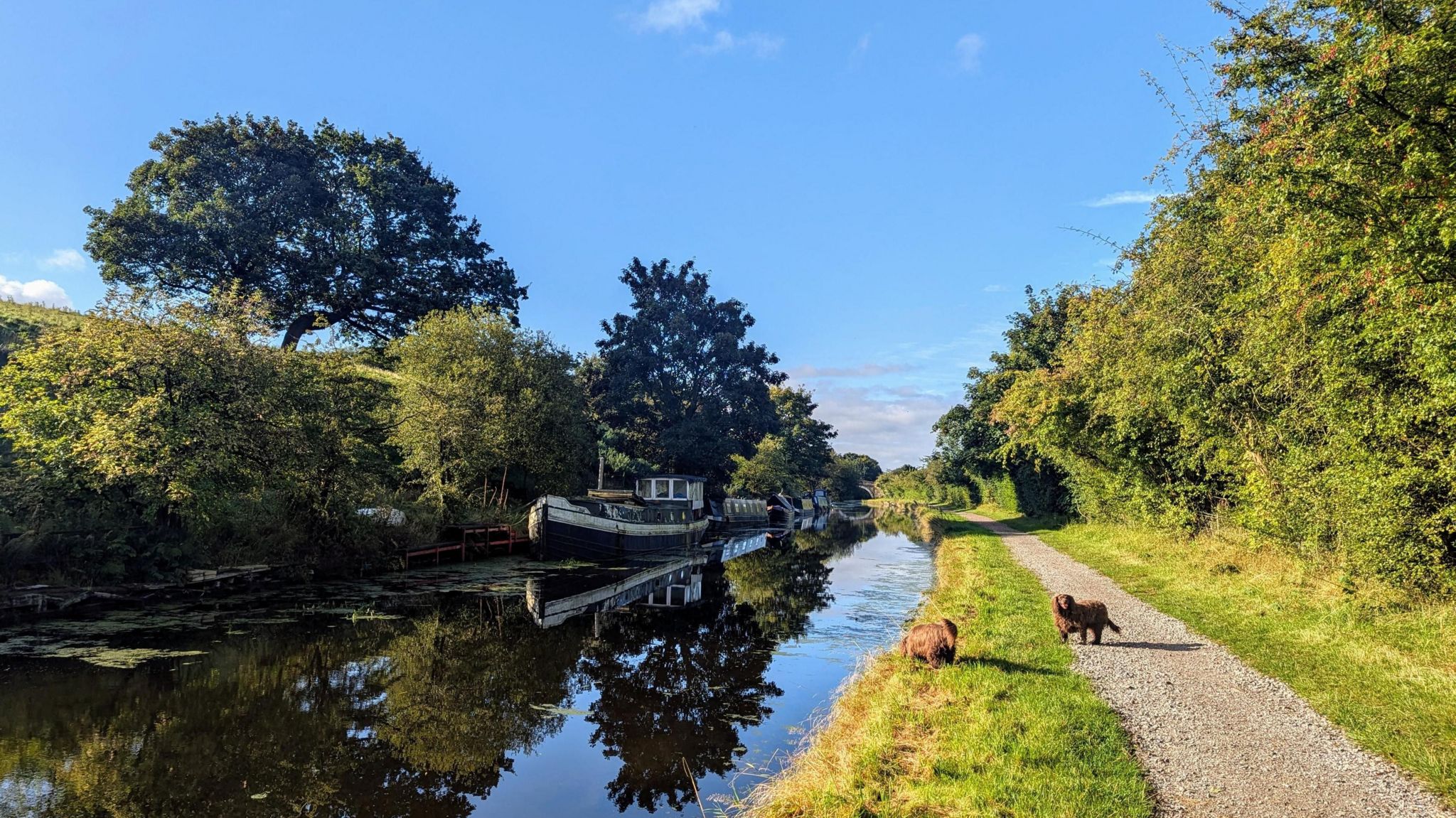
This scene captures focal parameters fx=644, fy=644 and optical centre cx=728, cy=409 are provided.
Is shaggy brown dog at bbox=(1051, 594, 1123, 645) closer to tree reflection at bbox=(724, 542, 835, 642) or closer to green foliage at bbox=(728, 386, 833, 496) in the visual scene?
tree reflection at bbox=(724, 542, 835, 642)

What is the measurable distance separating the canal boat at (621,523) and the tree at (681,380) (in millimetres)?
13195

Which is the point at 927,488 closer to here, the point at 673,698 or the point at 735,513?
the point at 735,513

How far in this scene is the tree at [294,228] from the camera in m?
36.3

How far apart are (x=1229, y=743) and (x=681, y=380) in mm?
45270

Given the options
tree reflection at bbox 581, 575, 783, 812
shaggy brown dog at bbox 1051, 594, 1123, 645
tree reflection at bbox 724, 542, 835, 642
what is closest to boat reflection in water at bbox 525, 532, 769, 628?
tree reflection at bbox 724, 542, 835, 642

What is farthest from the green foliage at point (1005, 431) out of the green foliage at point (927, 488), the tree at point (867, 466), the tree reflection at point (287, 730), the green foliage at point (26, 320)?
the tree at point (867, 466)

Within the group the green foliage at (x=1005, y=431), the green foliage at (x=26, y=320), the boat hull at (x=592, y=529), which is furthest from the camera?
the green foliage at (x=1005, y=431)

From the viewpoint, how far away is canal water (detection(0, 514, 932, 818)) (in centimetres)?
653

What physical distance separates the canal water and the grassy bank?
1108 mm

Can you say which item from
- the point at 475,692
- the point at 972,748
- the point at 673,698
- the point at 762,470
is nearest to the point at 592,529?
the point at 475,692

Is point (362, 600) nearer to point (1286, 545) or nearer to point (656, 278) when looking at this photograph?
point (1286, 545)

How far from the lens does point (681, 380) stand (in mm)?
50031

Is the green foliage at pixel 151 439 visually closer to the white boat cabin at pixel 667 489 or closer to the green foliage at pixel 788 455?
the white boat cabin at pixel 667 489

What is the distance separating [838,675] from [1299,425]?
30.7ft
